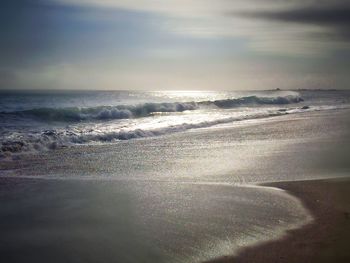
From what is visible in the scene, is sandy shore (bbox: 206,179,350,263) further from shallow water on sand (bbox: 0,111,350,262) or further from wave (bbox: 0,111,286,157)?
wave (bbox: 0,111,286,157)

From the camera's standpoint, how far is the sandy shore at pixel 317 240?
4551 millimetres

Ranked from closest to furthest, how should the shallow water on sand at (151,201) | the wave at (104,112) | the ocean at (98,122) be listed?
the shallow water on sand at (151,201) → the ocean at (98,122) → the wave at (104,112)

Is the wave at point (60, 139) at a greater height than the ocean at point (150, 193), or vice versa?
the wave at point (60, 139)

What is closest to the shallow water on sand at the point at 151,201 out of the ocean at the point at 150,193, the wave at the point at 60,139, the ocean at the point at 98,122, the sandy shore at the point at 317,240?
the ocean at the point at 150,193

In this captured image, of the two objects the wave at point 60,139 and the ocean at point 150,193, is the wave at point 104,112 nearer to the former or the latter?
the wave at point 60,139

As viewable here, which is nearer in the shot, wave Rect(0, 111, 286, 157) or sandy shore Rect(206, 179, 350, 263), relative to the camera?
sandy shore Rect(206, 179, 350, 263)

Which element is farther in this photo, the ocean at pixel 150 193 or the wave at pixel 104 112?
the wave at pixel 104 112

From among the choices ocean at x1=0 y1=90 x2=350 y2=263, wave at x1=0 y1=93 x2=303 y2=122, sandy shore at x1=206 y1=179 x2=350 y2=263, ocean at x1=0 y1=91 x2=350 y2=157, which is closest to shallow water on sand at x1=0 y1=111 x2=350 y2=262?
ocean at x1=0 y1=90 x2=350 y2=263


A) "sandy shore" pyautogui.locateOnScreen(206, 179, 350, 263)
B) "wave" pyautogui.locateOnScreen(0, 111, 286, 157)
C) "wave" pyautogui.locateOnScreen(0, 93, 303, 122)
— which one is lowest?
A: "sandy shore" pyautogui.locateOnScreen(206, 179, 350, 263)

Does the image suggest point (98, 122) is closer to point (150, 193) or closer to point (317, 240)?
point (150, 193)

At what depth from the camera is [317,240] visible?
5.03 meters

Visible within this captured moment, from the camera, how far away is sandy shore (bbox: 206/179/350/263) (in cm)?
455

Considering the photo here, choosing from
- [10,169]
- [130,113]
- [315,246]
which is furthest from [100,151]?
[130,113]

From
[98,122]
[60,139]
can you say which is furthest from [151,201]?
[98,122]
